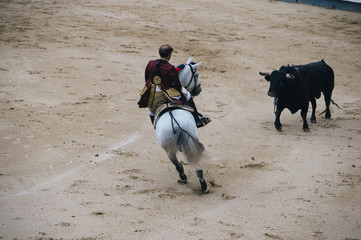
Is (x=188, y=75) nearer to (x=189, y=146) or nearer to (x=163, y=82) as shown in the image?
(x=163, y=82)

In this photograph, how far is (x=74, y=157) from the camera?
6.82 m

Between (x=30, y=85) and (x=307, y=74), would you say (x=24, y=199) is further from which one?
(x=307, y=74)

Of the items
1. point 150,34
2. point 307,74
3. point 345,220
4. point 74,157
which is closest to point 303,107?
point 307,74

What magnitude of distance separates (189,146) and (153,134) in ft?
9.26

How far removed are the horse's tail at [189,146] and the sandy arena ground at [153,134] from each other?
551 mm

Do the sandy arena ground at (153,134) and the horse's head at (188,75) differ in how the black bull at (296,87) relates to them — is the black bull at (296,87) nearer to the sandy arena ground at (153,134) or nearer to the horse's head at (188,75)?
the sandy arena ground at (153,134)

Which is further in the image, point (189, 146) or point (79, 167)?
point (79, 167)

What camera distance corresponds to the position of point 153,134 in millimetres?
8031

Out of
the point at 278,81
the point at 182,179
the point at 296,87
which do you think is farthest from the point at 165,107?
the point at 296,87

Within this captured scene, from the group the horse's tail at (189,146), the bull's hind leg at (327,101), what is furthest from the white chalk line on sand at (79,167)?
the bull's hind leg at (327,101)

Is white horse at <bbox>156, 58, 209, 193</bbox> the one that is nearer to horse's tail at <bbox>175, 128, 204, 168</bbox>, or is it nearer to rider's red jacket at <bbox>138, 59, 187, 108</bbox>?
horse's tail at <bbox>175, 128, 204, 168</bbox>

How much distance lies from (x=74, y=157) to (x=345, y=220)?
391cm

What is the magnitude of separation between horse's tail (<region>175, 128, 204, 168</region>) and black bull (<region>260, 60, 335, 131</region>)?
300 cm

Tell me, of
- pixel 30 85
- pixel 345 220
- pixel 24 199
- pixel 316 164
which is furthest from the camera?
pixel 30 85
